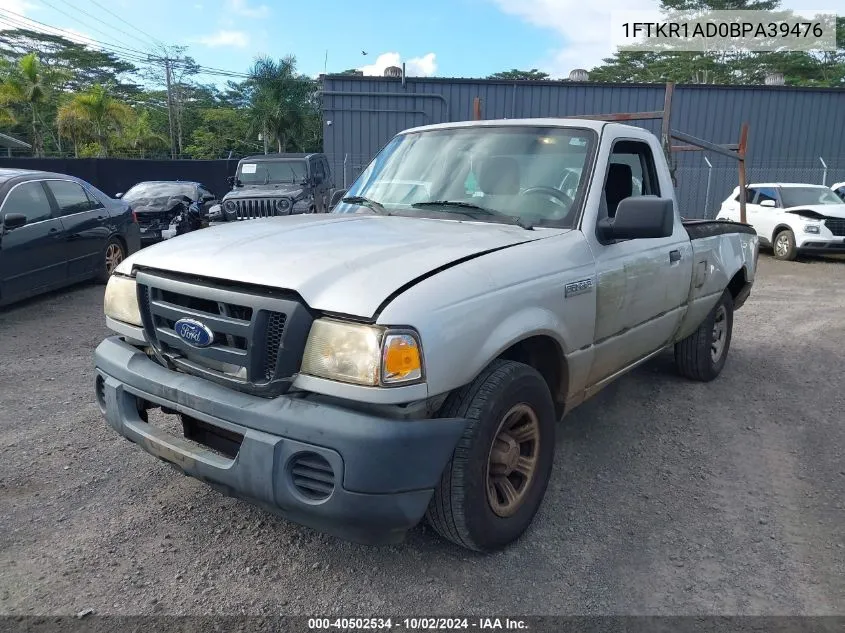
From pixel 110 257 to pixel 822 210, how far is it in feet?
44.2

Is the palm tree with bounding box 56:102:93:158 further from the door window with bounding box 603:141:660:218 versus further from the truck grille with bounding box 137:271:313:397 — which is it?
the truck grille with bounding box 137:271:313:397

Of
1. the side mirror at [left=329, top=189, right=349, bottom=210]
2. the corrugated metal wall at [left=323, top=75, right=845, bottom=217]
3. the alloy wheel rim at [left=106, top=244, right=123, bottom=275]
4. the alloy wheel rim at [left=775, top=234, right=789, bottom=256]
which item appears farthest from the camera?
the corrugated metal wall at [left=323, top=75, right=845, bottom=217]

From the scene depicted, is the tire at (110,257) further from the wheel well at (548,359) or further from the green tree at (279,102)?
the green tree at (279,102)

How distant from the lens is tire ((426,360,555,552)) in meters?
2.46

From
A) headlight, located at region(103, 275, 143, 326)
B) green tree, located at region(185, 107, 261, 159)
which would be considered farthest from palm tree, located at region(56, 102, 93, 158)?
headlight, located at region(103, 275, 143, 326)

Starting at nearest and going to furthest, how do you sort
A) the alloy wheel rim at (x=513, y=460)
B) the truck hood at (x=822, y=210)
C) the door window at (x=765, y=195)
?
the alloy wheel rim at (x=513, y=460) < the truck hood at (x=822, y=210) < the door window at (x=765, y=195)

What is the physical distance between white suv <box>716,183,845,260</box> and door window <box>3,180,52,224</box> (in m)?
11.4

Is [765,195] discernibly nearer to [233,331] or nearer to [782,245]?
[782,245]

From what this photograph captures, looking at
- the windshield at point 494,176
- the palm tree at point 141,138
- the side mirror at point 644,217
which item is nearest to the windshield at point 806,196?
the windshield at point 494,176

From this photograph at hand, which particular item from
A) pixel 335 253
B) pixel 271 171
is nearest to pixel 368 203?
pixel 335 253

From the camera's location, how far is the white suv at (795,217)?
43.0 ft

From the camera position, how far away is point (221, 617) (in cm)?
241

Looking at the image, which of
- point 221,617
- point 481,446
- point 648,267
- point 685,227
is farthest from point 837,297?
point 221,617

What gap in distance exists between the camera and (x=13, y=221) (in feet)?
22.7
